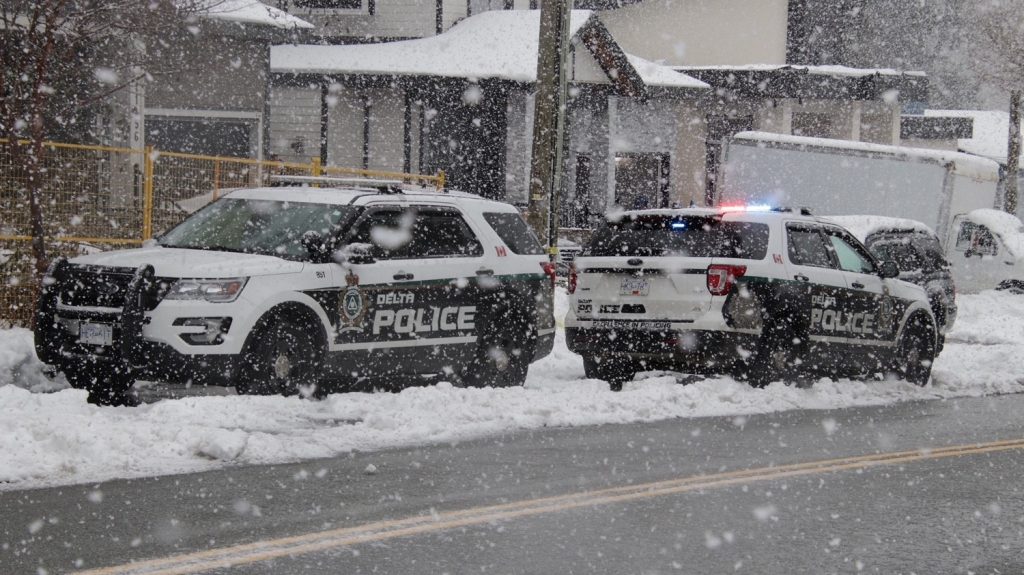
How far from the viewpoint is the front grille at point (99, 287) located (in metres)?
11.1

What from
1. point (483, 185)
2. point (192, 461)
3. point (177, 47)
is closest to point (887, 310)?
point (192, 461)

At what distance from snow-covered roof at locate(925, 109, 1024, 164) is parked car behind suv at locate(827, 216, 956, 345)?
1436 inches

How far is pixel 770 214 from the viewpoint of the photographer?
14234mm

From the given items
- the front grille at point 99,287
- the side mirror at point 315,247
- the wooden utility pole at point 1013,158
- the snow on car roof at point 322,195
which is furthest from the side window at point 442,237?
the wooden utility pole at point 1013,158

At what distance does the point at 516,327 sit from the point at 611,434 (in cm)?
291

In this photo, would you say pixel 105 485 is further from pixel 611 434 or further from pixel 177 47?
pixel 177 47

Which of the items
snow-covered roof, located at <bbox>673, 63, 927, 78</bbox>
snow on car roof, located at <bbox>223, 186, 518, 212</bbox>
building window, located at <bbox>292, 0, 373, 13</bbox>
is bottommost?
snow on car roof, located at <bbox>223, 186, 518, 212</bbox>

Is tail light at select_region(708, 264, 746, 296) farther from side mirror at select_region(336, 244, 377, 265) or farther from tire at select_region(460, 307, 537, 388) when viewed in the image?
side mirror at select_region(336, 244, 377, 265)

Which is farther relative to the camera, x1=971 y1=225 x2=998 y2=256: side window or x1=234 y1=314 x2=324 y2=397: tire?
Answer: x1=971 y1=225 x2=998 y2=256: side window

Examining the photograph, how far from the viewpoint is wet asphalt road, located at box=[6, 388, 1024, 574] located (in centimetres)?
658

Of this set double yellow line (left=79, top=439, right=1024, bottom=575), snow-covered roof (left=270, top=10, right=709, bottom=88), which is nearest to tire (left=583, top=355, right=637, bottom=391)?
double yellow line (left=79, top=439, right=1024, bottom=575)

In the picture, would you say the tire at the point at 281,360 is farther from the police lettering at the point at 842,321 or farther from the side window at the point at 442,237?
the police lettering at the point at 842,321

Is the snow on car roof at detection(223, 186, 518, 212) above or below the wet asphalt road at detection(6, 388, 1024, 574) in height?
above

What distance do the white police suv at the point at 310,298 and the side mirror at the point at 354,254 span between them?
0.04ft
